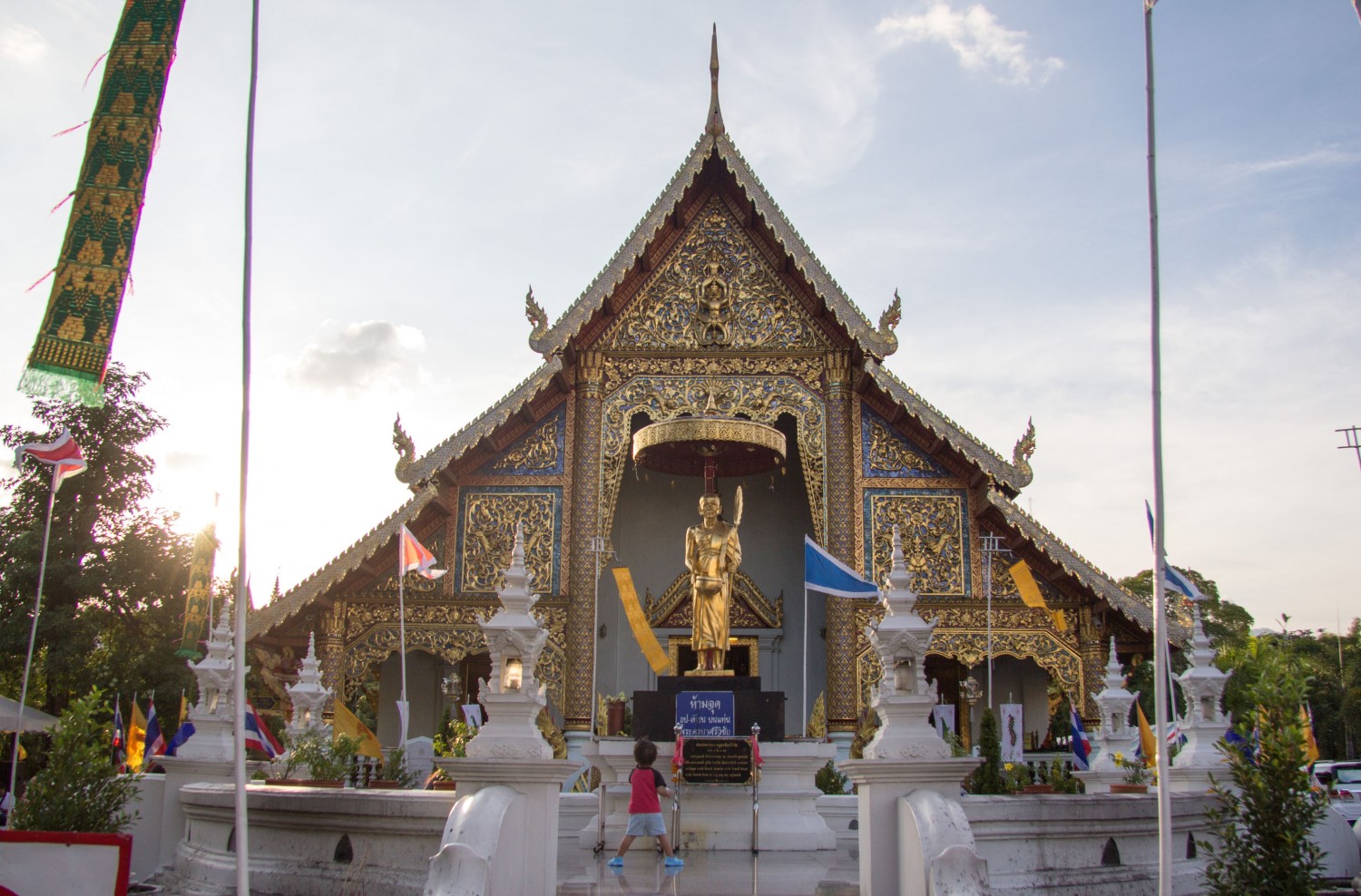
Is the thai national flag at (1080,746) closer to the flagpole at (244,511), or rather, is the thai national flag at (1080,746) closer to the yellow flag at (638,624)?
the yellow flag at (638,624)

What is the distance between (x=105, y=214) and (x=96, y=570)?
20205 mm

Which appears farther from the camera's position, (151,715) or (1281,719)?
(151,715)

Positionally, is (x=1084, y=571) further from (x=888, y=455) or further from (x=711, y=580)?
(x=711, y=580)

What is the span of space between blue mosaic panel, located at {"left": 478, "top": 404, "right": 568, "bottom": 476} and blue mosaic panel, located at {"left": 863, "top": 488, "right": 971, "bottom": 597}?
159 inches

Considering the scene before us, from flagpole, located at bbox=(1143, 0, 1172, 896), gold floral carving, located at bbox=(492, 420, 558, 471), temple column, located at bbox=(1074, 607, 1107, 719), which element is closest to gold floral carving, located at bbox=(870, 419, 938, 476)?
temple column, located at bbox=(1074, 607, 1107, 719)

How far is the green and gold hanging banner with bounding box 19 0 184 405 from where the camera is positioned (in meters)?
5.16

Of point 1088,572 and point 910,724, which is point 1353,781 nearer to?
point 1088,572

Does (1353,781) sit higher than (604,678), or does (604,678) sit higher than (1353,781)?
(604,678)

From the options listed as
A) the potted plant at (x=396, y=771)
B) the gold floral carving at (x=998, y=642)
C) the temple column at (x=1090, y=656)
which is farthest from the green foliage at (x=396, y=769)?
the temple column at (x=1090, y=656)

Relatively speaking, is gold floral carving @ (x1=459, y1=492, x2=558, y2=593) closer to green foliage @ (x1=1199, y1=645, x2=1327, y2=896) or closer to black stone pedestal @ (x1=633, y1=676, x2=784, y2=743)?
black stone pedestal @ (x1=633, y1=676, x2=784, y2=743)

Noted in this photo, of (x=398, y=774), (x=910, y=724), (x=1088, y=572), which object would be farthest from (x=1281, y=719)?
(x=1088, y=572)

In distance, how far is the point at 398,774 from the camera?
408 inches

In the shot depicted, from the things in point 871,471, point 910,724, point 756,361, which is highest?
point 756,361

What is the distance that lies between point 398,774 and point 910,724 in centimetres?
613
